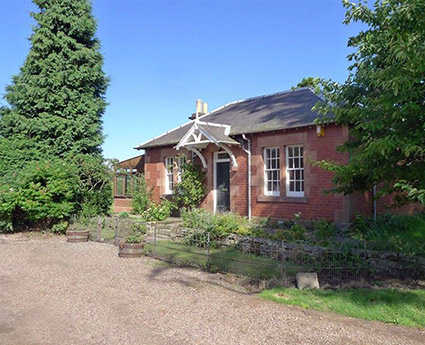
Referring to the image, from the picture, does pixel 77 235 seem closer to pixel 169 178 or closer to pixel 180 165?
pixel 180 165

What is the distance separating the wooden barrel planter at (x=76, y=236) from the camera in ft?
41.8

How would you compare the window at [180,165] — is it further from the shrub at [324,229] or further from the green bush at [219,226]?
the shrub at [324,229]

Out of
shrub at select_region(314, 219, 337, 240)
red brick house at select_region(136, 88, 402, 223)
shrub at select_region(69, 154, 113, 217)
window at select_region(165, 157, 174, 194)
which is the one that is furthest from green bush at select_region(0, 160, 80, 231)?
shrub at select_region(314, 219, 337, 240)

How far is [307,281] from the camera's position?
24.0 feet

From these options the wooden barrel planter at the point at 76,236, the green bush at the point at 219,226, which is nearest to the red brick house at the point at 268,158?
the green bush at the point at 219,226

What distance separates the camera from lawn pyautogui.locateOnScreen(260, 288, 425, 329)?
5.68m

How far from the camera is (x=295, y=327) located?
17.8ft

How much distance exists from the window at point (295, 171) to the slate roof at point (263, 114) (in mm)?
975

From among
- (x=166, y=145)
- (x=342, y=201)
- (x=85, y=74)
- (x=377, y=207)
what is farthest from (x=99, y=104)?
(x=377, y=207)

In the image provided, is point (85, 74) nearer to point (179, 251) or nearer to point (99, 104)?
point (99, 104)

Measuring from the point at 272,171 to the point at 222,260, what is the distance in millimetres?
6209

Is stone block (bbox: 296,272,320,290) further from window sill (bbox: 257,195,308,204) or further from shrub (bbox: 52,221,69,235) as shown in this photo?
shrub (bbox: 52,221,69,235)

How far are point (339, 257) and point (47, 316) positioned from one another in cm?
566

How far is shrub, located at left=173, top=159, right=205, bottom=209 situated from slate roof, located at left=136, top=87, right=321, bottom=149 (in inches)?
67.5
